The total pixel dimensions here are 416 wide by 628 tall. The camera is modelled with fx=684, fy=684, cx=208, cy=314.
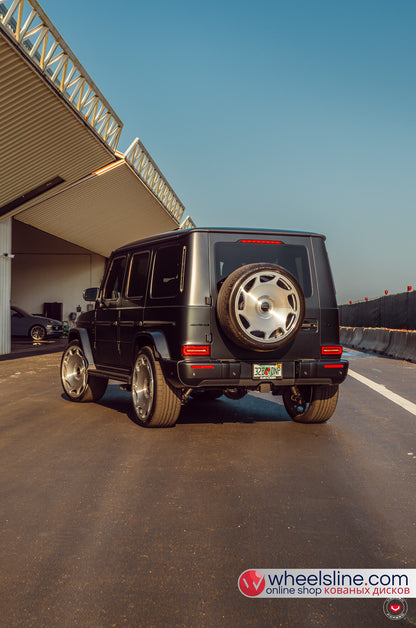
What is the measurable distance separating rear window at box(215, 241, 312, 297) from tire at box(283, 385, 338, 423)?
1.16m

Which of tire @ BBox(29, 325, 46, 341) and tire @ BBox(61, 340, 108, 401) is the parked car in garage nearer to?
tire @ BBox(29, 325, 46, 341)

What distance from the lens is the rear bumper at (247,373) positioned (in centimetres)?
690

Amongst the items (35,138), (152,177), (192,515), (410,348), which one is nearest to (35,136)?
(35,138)

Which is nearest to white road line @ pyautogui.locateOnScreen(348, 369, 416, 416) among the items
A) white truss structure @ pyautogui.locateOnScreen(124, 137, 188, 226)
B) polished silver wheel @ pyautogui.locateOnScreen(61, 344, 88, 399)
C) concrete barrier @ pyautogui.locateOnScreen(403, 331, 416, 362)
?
polished silver wheel @ pyautogui.locateOnScreen(61, 344, 88, 399)

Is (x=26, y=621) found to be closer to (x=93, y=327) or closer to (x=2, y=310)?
(x=93, y=327)

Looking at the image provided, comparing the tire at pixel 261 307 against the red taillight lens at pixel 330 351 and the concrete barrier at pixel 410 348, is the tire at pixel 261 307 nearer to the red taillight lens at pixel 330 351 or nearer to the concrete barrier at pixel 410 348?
the red taillight lens at pixel 330 351

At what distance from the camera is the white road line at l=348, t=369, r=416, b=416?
30.8 ft

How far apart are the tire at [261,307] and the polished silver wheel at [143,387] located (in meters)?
1.17

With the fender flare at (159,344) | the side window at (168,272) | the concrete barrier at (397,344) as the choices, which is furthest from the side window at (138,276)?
the concrete barrier at (397,344)

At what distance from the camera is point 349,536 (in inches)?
155

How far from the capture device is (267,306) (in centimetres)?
680

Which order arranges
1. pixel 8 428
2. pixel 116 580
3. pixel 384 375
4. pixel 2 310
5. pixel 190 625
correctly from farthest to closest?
pixel 2 310 < pixel 384 375 < pixel 8 428 < pixel 116 580 < pixel 190 625

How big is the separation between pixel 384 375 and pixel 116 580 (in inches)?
468

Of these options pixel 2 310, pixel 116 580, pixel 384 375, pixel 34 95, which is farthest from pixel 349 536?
pixel 2 310
